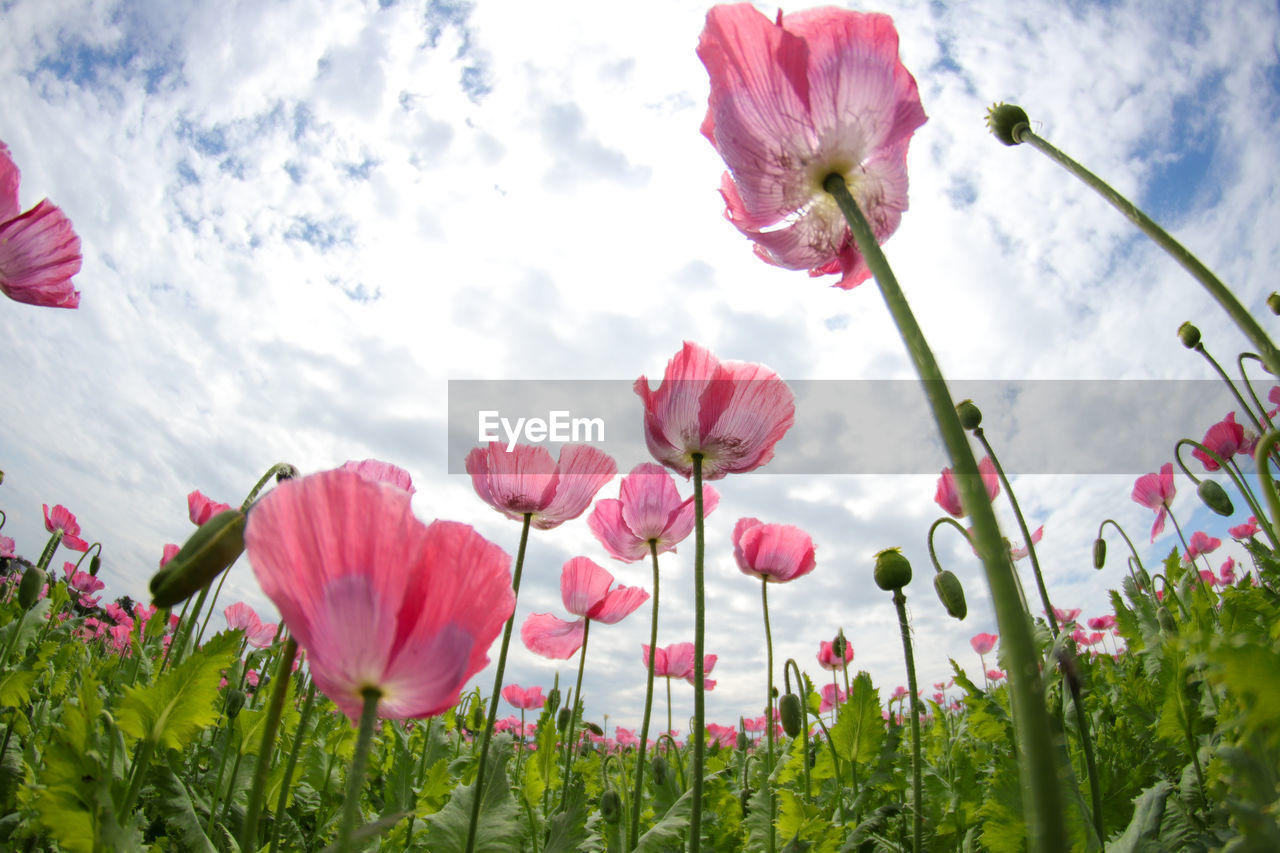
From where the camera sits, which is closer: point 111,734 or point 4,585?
point 111,734

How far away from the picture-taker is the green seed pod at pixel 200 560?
0.97 meters

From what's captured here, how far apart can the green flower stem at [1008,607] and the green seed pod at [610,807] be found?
7.47 ft

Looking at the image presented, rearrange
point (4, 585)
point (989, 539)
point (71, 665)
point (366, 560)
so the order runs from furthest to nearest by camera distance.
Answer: point (4, 585) → point (71, 665) → point (366, 560) → point (989, 539)

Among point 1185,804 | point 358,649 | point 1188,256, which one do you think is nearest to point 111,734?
point 358,649

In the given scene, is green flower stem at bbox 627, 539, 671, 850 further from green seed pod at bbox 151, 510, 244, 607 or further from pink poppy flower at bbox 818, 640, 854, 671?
pink poppy flower at bbox 818, 640, 854, 671

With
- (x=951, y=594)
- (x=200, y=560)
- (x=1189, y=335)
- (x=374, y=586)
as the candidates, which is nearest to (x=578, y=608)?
(x=951, y=594)

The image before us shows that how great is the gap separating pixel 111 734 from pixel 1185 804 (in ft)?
8.97

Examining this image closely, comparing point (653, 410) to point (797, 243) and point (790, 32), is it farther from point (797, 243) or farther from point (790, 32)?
point (790, 32)

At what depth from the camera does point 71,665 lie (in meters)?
3.73

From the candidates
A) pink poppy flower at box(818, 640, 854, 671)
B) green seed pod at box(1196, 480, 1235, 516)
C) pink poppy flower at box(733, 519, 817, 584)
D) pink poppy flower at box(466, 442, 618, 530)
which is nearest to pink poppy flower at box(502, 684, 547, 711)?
pink poppy flower at box(818, 640, 854, 671)

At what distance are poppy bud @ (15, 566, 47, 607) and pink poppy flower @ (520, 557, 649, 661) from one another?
6.39ft

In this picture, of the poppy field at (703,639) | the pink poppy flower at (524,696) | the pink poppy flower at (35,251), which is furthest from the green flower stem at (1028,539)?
the pink poppy flower at (524,696)

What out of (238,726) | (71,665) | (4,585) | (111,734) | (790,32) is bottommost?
(111,734)

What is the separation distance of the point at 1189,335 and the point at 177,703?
16.2ft
